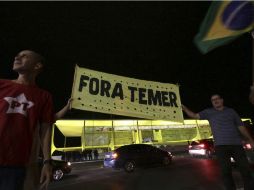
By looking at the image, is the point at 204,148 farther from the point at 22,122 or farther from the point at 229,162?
the point at 22,122

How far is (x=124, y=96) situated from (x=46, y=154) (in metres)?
2.89

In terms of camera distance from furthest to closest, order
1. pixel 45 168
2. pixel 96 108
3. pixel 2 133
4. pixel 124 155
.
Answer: pixel 124 155, pixel 96 108, pixel 45 168, pixel 2 133

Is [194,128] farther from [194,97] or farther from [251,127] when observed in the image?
[251,127]

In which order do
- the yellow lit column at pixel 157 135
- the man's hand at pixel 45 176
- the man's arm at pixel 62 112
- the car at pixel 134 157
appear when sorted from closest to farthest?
the man's hand at pixel 45 176 < the man's arm at pixel 62 112 < the car at pixel 134 157 < the yellow lit column at pixel 157 135

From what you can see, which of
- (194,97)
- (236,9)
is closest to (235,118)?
(236,9)

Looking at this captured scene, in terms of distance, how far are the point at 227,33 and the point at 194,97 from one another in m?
42.3

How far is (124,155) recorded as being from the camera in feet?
50.2

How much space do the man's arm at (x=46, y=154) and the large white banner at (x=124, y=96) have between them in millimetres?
2093

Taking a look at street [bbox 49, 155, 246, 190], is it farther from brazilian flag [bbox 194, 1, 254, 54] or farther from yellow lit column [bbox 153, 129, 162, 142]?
yellow lit column [bbox 153, 129, 162, 142]

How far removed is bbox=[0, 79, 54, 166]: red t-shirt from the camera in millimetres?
2186

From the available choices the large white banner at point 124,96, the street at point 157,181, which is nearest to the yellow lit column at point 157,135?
the street at point 157,181

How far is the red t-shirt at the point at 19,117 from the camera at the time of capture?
7.17ft

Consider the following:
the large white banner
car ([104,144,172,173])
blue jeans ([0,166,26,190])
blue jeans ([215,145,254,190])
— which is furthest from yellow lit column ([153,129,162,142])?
blue jeans ([0,166,26,190])

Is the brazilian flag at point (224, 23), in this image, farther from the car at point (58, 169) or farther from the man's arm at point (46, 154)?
the car at point (58, 169)
